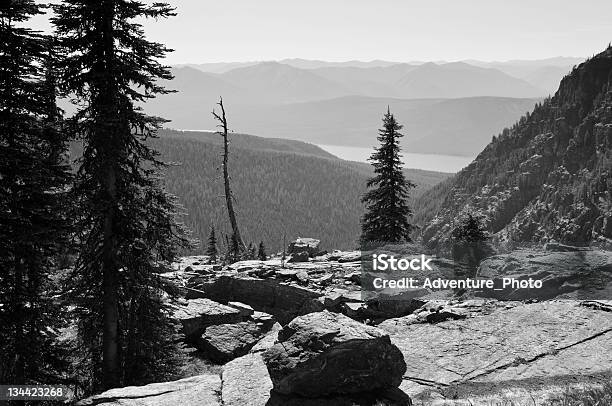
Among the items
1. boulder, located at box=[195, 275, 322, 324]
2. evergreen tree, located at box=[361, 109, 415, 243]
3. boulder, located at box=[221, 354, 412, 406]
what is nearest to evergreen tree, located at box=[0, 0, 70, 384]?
boulder, located at box=[221, 354, 412, 406]

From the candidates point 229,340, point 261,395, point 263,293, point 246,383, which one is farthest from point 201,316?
point 261,395

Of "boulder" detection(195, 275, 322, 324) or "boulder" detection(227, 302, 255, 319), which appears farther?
"boulder" detection(195, 275, 322, 324)

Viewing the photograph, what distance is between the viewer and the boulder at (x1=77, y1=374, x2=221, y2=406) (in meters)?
10.1

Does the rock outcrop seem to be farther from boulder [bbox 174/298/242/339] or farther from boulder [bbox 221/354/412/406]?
boulder [bbox 174/298/242/339]

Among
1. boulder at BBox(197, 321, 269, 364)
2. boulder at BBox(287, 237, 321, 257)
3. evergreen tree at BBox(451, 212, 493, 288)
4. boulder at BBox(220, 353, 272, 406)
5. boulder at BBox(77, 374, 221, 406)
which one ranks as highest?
evergreen tree at BBox(451, 212, 493, 288)

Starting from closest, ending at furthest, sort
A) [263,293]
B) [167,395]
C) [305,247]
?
[167,395] → [263,293] → [305,247]

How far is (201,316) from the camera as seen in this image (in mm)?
18328

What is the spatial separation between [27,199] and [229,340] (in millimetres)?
8022

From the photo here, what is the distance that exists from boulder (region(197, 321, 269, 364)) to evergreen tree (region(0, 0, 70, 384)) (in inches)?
187

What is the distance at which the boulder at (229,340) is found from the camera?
16.7 meters

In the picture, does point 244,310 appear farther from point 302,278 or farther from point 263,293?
point 302,278

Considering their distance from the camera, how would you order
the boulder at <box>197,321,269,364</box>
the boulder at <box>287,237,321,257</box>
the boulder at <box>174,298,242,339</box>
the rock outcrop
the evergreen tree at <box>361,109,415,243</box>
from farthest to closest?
1. the boulder at <box>287,237,321,257</box>
2. the evergreen tree at <box>361,109,415,243</box>
3. the boulder at <box>174,298,242,339</box>
4. the boulder at <box>197,321,269,364</box>
5. the rock outcrop

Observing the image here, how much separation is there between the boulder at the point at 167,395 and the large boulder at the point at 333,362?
74.0 inches

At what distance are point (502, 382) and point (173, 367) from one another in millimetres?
9890
